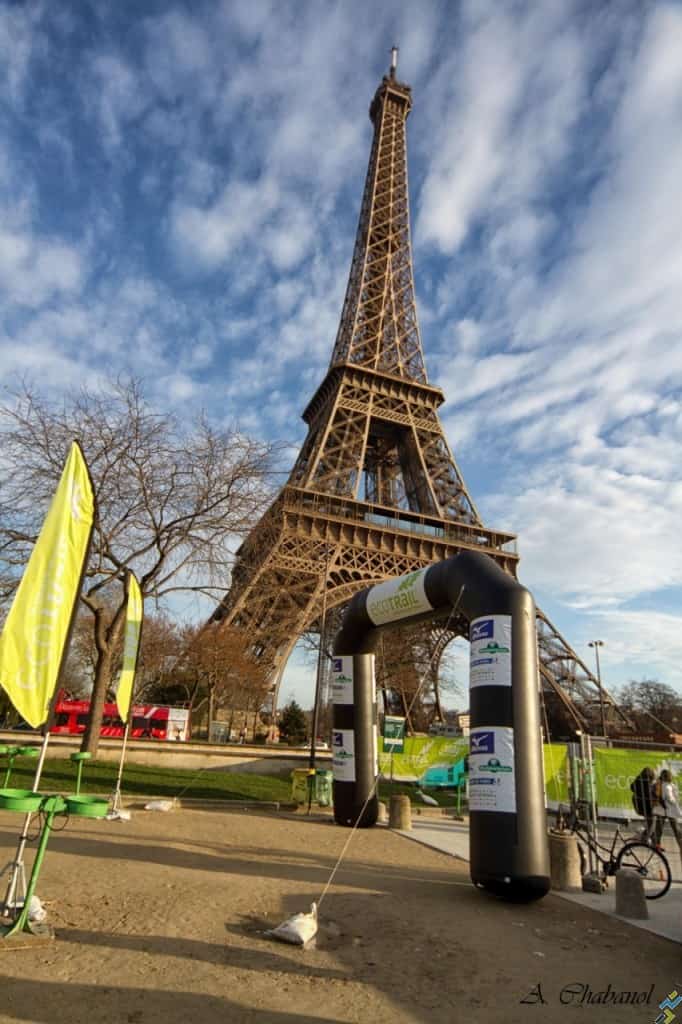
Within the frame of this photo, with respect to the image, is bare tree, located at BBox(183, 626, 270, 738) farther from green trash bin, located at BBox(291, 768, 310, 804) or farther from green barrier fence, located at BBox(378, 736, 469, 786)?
green trash bin, located at BBox(291, 768, 310, 804)

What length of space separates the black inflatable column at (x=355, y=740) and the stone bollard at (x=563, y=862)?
13.4 ft

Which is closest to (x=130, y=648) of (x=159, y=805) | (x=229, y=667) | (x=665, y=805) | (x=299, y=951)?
(x=159, y=805)

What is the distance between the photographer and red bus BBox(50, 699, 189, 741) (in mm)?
34625

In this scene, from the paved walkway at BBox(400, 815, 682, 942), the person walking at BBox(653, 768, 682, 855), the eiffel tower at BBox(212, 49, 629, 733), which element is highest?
the eiffel tower at BBox(212, 49, 629, 733)

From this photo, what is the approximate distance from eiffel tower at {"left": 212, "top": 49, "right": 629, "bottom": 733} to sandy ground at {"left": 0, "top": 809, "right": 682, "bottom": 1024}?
1225 cm

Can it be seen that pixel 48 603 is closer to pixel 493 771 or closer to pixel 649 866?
pixel 493 771

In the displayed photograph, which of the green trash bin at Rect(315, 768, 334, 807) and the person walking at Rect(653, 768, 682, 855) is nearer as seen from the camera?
the person walking at Rect(653, 768, 682, 855)

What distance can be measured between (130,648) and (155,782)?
7.43 metres

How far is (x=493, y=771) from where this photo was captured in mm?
7371

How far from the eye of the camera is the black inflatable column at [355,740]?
1198cm

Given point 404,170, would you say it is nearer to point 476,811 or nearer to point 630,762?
point 630,762

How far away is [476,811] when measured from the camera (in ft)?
24.3

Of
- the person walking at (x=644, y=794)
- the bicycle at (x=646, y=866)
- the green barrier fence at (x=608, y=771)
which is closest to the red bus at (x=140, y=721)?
the green barrier fence at (x=608, y=771)

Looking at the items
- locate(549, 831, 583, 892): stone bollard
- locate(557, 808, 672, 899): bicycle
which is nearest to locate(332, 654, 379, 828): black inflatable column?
locate(549, 831, 583, 892): stone bollard
